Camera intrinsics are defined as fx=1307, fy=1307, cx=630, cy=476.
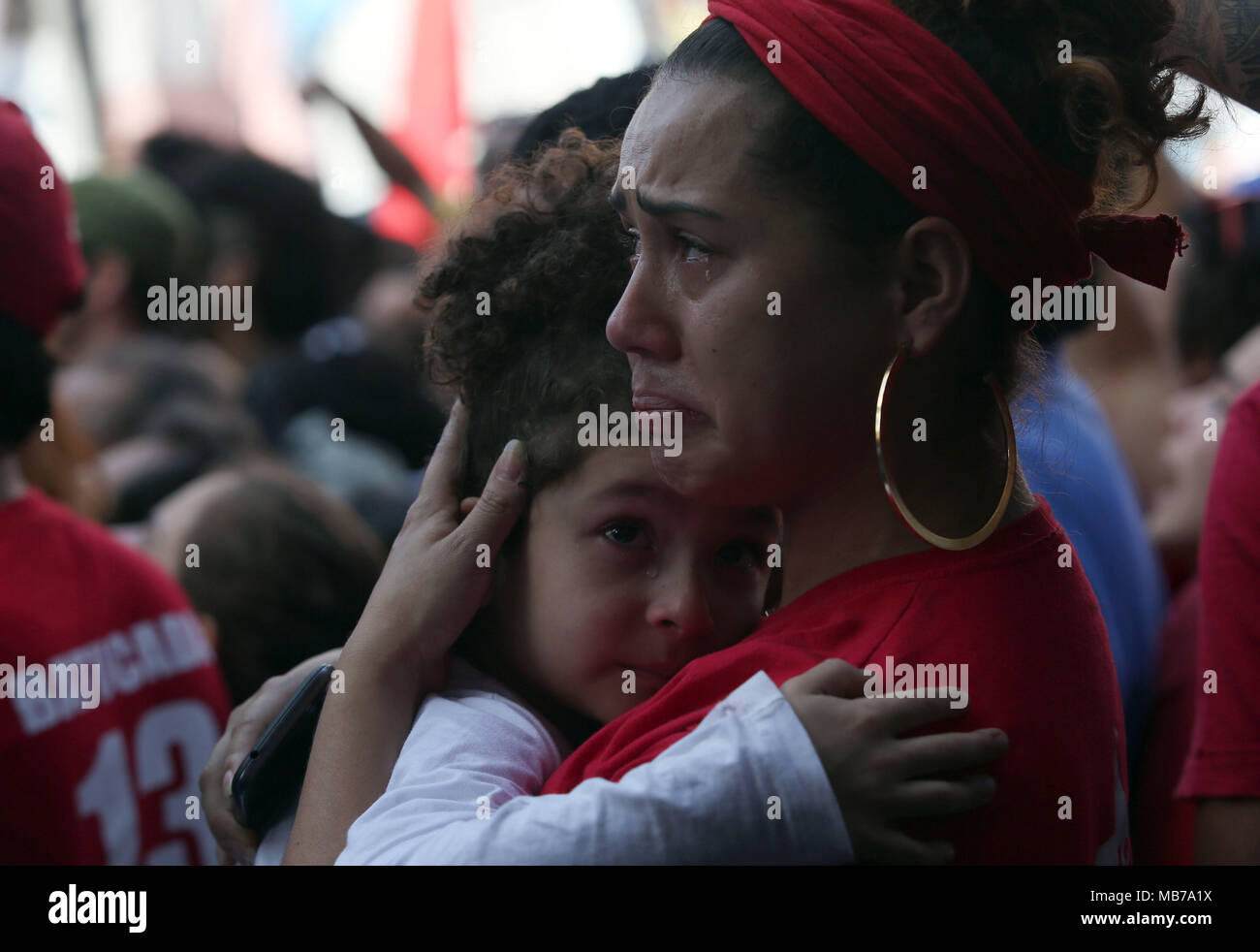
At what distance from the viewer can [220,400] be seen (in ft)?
12.2

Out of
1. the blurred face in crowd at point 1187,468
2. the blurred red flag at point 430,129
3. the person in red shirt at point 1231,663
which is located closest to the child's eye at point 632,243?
the person in red shirt at point 1231,663

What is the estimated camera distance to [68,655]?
6.57 ft

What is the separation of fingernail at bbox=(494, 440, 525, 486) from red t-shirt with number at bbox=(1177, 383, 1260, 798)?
88cm

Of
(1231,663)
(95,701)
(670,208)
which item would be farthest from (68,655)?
(1231,663)

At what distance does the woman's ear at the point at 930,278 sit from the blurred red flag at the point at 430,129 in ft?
12.1

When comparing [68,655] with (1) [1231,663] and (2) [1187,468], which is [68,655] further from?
(2) [1187,468]

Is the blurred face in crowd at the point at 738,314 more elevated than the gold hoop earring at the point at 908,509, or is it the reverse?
the blurred face in crowd at the point at 738,314

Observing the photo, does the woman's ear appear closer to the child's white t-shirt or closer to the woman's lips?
the woman's lips

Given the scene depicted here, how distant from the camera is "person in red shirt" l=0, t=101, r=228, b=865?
1.89 meters

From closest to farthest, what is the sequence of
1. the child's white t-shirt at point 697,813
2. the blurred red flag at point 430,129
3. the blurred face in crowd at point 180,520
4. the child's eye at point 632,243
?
1. the child's white t-shirt at point 697,813
2. the child's eye at point 632,243
3. the blurred face in crowd at point 180,520
4. the blurred red flag at point 430,129

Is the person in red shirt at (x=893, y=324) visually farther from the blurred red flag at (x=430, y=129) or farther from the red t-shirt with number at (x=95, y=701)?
the blurred red flag at (x=430, y=129)

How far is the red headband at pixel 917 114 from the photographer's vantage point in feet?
3.68

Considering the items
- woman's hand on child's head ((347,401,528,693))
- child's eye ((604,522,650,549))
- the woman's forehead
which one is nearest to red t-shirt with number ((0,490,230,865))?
woman's hand on child's head ((347,401,528,693))

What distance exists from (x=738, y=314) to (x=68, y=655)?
52.7 inches
